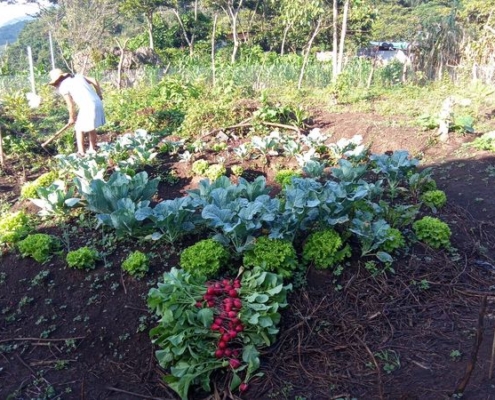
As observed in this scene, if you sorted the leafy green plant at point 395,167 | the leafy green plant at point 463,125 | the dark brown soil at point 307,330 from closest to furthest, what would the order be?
1. the dark brown soil at point 307,330
2. the leafy green plant at point 395,167
3. the leafy green plant at point 463,125

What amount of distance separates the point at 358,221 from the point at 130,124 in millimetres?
5385

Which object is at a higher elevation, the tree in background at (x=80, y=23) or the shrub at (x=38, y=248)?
the tree in background at (x=80, y=23)

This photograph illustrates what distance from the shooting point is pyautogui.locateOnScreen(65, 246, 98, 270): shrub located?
11.9 ft

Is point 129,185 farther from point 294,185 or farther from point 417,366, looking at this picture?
point 417,366

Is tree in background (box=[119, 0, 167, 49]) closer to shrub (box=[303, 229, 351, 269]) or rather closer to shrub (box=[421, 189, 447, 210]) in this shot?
shrub (box=[421, 189, 447, 210])

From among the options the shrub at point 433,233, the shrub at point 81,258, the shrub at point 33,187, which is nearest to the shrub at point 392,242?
the shrub at point 433,233

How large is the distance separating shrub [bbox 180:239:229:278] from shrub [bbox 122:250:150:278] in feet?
1.06

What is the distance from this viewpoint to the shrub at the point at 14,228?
4125mm

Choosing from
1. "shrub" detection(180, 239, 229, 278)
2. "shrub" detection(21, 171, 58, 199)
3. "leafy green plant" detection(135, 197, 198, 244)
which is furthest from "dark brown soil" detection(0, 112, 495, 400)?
"shrub" detection(21, 171, 58, 199)

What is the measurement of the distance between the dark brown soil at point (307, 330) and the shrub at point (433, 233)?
9cm

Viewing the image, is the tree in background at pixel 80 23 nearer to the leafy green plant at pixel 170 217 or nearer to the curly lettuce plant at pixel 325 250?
the leafy green plant at pixel 170 217

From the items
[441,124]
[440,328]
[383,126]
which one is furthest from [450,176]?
[440,328]

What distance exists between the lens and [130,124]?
7777mm

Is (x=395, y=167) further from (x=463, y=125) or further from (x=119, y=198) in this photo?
(x=119, y=198)
